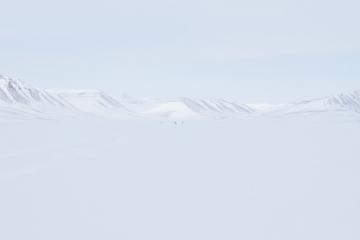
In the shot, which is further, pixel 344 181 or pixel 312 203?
pixel 344 181

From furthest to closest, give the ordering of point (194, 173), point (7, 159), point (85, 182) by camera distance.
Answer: point (7, 159), point (194, 173), point (85, 182)

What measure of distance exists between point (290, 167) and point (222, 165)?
1.64m

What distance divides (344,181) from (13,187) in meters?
5.73

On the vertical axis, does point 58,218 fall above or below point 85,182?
below

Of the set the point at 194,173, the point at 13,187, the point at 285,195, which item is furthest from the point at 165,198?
the point at 194,173

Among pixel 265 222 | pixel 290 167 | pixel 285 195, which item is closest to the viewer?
pixel 265 222

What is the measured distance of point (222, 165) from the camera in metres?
13.4

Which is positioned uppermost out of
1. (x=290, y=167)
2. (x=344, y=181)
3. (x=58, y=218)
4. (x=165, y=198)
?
(x=290, y=167)

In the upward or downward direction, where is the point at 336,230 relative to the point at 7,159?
downward

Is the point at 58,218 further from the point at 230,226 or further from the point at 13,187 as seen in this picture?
the point at 13,187

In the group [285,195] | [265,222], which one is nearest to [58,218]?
[265,222]

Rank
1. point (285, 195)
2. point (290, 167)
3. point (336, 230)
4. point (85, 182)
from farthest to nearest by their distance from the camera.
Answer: point (290, 167) < point (85, 182) < point (285, 195) < point (336, 230)

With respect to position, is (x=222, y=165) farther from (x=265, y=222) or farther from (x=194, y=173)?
(x=265, y=222)

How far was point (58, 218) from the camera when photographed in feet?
20.7
